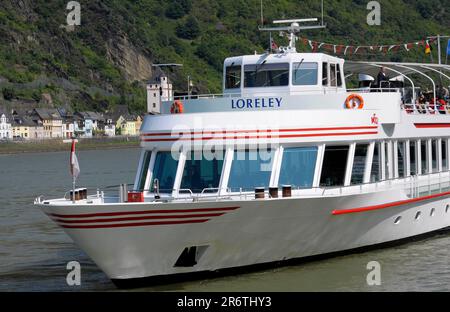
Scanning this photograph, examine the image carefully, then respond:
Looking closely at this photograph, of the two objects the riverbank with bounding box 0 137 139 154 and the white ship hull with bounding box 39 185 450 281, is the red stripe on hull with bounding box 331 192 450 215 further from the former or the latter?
the riverbank with bounding box 0 137 139 154

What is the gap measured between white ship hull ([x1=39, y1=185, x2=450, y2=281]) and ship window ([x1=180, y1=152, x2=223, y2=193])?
1243mm

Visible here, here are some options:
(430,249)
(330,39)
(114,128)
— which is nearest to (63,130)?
(114,128)

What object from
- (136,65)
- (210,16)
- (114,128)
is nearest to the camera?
(114,128)

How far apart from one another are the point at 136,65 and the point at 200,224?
171 m

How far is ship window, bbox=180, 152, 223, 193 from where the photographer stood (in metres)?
17.5

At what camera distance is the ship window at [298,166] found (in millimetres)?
17672

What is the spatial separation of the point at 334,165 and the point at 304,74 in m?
2.19

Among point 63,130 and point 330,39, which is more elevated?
point 330,39

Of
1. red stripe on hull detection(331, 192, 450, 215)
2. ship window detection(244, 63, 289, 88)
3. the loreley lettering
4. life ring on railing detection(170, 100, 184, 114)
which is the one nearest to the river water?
red stripe on hull detection(331, 192, 450, 215)

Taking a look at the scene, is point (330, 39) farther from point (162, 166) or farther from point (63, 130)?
point (162, 166)

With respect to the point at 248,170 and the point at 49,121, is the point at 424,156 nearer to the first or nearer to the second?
the point at 248,170

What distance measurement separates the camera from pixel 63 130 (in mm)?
154125

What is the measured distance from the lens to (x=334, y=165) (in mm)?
18297
